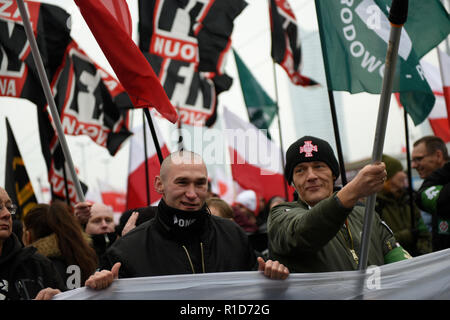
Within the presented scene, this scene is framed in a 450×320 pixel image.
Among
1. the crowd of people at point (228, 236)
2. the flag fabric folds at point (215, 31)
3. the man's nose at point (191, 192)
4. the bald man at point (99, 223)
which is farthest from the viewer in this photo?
the flag fabric folds at point (215, 31)

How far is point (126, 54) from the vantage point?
13.6 feet

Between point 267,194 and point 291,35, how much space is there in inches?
118

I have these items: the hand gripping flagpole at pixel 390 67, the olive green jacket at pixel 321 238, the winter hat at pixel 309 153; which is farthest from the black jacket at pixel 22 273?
the hand gripping flagpole at pixel 390 67

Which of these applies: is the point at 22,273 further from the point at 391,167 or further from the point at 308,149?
the point at 391,167

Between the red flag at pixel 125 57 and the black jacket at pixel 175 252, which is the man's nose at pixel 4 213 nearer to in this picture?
the black jacket at pixel 175 252

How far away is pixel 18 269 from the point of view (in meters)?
3.58

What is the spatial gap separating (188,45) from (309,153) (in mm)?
4957

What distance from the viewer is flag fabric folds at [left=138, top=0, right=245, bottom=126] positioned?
7.36 m

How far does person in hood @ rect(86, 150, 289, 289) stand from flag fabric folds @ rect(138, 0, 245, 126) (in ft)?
14.0

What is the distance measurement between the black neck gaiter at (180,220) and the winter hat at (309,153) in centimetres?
60

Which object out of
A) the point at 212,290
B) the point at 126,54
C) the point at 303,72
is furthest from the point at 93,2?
the point at 303,72

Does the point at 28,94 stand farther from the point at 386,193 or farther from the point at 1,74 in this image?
the point at 386,193

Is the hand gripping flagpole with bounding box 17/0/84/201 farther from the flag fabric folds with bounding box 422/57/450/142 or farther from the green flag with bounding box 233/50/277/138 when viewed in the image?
the green flag with bounding box 233/50/277/138

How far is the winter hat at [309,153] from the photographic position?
335 cm
